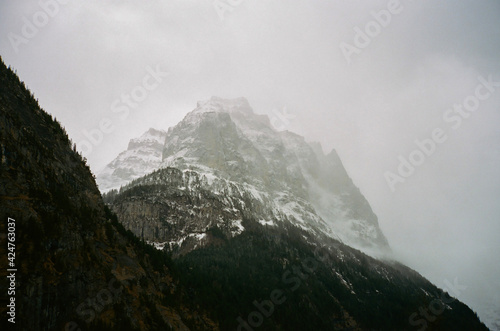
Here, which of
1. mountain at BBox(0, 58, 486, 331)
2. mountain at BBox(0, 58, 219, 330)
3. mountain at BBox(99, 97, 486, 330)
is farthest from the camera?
mountain at BBox(99, 97, 486, 330)

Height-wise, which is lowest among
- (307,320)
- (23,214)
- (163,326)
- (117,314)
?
(307,320)

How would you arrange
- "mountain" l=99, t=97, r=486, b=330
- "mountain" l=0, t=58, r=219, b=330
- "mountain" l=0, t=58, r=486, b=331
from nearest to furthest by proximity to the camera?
"mountain" l=0, t=58, r=219, b=330
"mountain" l=0, t=58, r=486, b=331
"mountain" l=99, t=97, r=486, b=330

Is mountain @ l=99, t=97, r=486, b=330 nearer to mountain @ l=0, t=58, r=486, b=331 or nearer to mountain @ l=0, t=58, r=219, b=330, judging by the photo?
mountain @ l=0, t=58, r=486, b=331

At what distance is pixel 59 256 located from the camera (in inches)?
1011

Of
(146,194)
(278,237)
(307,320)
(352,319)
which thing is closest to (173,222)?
(146,194)

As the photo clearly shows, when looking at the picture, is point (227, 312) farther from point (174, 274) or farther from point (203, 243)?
point (203, 243)

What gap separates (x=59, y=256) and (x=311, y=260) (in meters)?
126

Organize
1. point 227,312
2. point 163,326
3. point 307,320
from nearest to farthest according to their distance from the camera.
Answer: point 163,326
point 227,312
point 307,320

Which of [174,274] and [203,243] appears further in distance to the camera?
[203,243]

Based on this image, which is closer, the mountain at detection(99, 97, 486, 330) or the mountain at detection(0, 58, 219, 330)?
the mountain at detection(0, 58, 219, 330)

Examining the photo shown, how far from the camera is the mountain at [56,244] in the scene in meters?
21.8

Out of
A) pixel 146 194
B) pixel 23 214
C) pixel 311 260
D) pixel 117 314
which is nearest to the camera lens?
pixel 23 214

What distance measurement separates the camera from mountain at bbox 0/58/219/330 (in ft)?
71.7

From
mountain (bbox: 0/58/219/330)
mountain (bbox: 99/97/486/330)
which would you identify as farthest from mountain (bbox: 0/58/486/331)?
mountain (bbox: 99/97/486/330)
